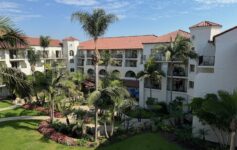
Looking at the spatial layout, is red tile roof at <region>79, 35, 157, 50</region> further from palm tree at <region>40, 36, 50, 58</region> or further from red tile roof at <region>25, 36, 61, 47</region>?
palm tree at <region>40, 36, 50, 58</region>

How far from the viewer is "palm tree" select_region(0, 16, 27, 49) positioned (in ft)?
41.8

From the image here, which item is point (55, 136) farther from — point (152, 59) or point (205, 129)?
point (152, 59)

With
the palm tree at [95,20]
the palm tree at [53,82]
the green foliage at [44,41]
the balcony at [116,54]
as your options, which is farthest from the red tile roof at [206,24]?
the green foliage at [44,41]

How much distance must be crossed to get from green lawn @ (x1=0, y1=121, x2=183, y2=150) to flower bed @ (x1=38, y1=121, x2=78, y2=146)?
0.57m

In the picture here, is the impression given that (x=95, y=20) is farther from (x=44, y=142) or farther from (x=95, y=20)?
(x=44, y=142)

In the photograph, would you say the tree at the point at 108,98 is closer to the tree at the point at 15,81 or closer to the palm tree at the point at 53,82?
the palm tree at the point at 53,82

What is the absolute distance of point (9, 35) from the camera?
529 inches

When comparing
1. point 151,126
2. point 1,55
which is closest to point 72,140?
point 151,126

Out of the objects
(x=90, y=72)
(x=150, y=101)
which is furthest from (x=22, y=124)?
(x=90, y=72)

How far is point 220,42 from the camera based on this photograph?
23219 millimetres

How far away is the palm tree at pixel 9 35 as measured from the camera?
1273 centimetres

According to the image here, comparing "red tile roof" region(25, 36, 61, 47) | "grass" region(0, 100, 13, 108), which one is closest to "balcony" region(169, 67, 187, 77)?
"grass" region(0, 100, 13, 108)

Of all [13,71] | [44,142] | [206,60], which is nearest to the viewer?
[13,71]

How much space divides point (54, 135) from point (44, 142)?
63.5 inches
